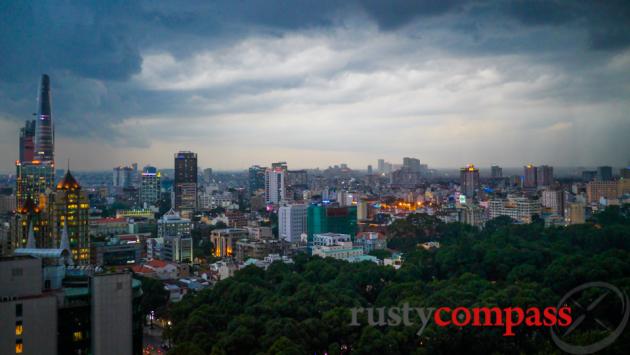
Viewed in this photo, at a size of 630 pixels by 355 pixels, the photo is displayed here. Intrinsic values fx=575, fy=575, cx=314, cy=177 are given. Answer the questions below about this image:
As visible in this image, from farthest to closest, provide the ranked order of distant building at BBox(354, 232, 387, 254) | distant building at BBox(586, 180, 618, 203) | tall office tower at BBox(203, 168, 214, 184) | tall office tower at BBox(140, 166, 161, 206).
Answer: tall office tower at BBox(203, 168, 214, 184) → tall office tower at BBox(140, 166, 161, 206) → distant building at BBox(586, 180, 618, 203) → distant building at BBox(354, 232, 387, 254)

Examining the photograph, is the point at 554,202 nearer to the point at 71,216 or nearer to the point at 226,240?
the point at 226,240

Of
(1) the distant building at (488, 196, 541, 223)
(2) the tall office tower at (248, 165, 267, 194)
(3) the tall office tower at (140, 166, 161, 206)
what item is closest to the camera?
(1) the distant building at (488, 196, 541, 223)

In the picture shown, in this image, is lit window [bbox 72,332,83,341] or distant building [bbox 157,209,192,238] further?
distant building [bbox 157,209,192,238]

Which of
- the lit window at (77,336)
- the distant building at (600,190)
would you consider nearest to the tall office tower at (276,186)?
the distant building at (600,190)

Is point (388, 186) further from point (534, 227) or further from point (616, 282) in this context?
point (616, 282)

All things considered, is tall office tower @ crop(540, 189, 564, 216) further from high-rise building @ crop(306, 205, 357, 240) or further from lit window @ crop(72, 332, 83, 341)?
lit window @ crop(72, 332, 83, 341)

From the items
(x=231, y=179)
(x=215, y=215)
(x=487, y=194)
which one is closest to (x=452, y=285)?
(x=215, y=215)

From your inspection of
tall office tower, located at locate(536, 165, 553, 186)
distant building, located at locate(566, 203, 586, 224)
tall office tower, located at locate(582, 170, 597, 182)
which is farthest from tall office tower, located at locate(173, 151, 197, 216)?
tall office tower, located at locate(582, 170, 597, 182)
